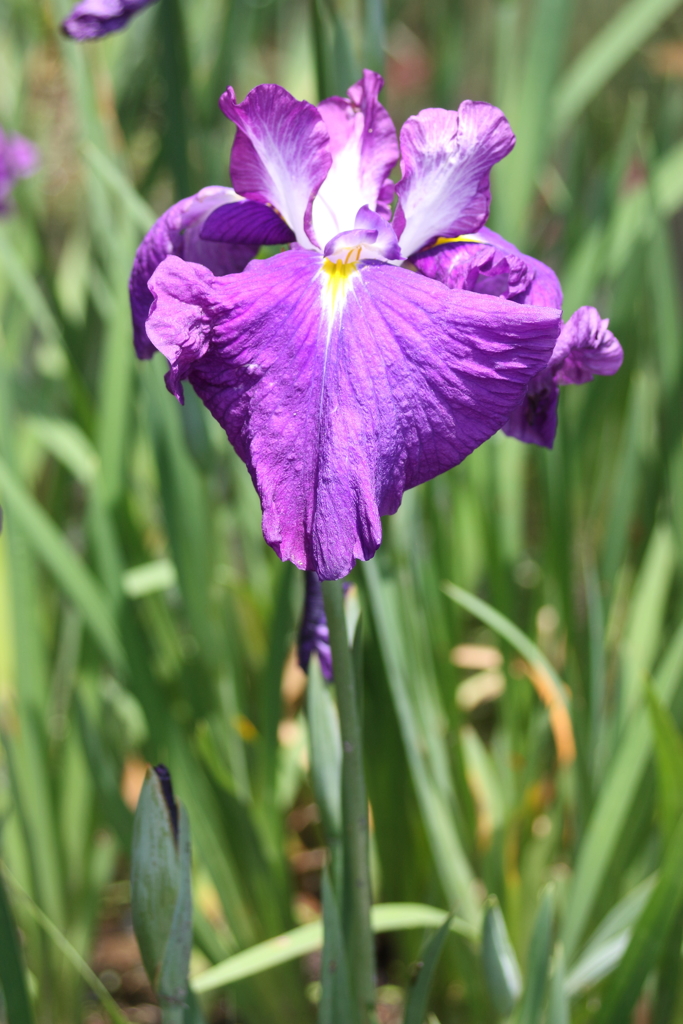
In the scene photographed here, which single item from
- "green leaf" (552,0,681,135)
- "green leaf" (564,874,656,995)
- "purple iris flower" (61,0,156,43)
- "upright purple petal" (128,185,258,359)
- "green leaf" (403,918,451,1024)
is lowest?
"green leaf" (564,874,656,995)

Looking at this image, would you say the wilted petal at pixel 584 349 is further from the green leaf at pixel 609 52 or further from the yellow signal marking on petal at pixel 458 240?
the green leaf at pixel 609 52

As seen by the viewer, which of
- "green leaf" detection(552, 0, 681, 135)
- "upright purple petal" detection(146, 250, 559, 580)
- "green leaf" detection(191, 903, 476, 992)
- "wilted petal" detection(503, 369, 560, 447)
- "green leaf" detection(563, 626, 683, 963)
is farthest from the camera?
"green leaf" detection(552, 0, 681, 135)

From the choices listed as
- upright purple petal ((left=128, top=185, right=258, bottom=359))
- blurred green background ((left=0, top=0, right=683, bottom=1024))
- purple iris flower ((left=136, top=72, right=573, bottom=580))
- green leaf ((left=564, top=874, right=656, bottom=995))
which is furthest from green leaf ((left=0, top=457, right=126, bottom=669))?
green leaf ((left=564, top=874, right=656, bottom=995))

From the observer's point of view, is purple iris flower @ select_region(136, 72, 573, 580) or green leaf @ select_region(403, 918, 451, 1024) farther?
green leaf @ select_region(403, 918, 451, 1024)

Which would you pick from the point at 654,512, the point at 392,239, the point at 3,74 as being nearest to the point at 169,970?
the point at 392,239

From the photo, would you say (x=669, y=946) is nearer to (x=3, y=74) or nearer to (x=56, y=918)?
(x=56, y=918)

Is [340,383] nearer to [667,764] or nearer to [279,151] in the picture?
[279,151]

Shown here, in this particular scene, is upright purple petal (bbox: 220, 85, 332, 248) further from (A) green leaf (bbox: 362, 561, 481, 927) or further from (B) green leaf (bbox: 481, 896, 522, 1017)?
(B) green leaf (bbox: 481, 896, 522, 1017)
